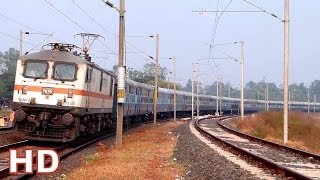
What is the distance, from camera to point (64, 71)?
2044cm

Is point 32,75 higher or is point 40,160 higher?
point 32,75

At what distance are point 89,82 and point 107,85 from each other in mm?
4402

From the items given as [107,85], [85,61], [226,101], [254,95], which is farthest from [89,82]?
[254,95]

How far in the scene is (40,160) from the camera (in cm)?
902

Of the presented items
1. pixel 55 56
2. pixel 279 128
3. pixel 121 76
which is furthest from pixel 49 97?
pixel 279 128

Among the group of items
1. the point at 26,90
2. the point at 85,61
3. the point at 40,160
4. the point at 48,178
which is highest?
the point at 85,61

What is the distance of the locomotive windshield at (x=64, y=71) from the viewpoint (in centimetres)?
2030

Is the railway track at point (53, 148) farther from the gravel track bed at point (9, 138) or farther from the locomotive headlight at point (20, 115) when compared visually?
the locomotive headlight at point (20, 115)

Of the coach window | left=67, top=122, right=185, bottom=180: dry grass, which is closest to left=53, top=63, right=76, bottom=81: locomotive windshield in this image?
the coach window

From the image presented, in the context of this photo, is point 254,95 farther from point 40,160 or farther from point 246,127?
point 40,160

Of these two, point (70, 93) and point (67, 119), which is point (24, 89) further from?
point (67, 119)

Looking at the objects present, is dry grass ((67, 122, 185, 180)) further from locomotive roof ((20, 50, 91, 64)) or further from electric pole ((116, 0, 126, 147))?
locomotive roof ((20, 50, 91, 64))

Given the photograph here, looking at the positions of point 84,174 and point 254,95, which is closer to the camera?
point 84,174

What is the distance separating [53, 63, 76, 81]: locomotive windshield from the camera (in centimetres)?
2030
